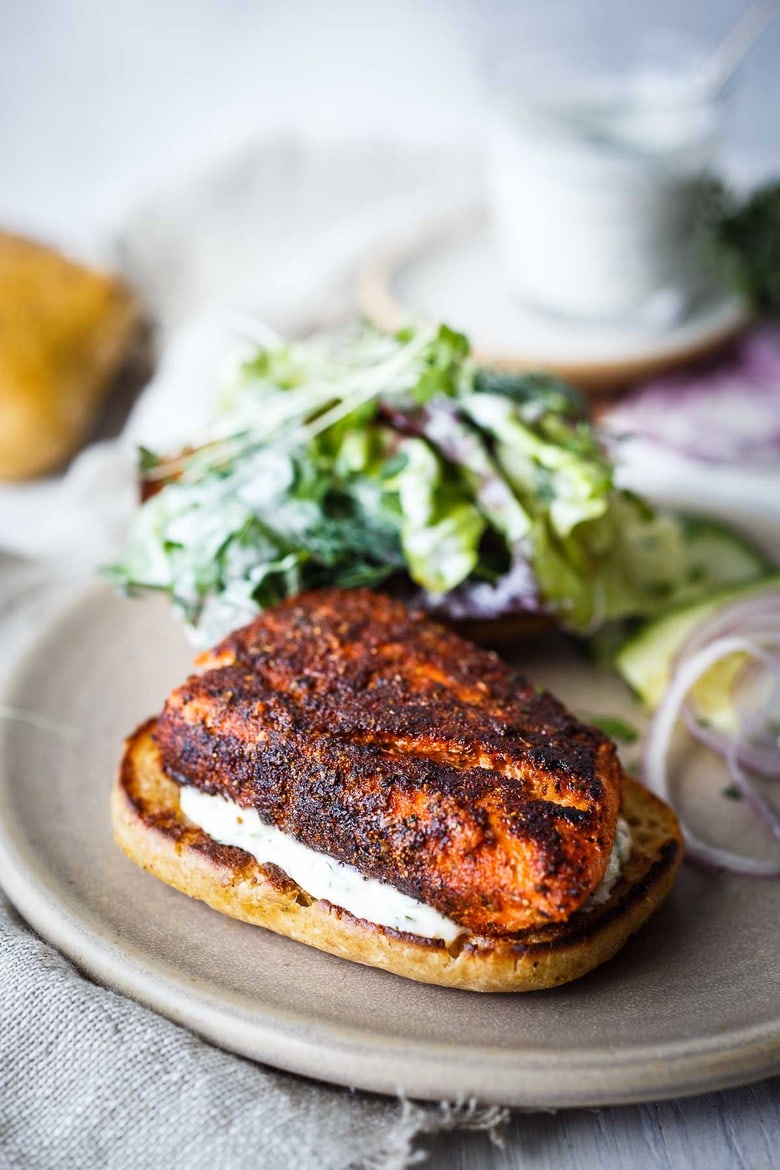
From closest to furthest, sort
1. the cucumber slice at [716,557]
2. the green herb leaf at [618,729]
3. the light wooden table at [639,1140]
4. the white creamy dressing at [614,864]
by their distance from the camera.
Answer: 1. the light wooden table at [639,1140]
2. the white creamy dressing at [614,864]
3. the green herb leaf at [618,729]
4. the cucumber slice at [716,557]

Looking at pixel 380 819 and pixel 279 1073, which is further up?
pixel 380 819

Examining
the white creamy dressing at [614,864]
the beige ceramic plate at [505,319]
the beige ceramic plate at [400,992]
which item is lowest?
the beige ceramic plate at [400,992]

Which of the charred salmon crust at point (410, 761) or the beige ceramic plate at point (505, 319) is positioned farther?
the beige ceramic plate at point (505, 319)

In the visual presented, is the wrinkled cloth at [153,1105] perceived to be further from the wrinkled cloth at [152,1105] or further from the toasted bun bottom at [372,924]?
the toasted bun bottom at [372,924]

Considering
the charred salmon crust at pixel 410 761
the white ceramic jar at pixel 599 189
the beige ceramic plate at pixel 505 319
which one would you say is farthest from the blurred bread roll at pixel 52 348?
the charred salmon crust at pixel 410 761

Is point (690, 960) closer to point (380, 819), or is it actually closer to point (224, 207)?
point (380, 819)

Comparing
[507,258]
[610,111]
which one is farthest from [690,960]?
[610,111]

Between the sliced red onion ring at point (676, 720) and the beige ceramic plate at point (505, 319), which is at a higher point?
the beige ceramic plate at point (505, 319)

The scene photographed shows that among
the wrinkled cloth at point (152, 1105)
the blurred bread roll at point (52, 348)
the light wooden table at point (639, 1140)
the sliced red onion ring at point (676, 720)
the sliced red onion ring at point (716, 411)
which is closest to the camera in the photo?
the wrinkled cloth at point (152, 1105)
